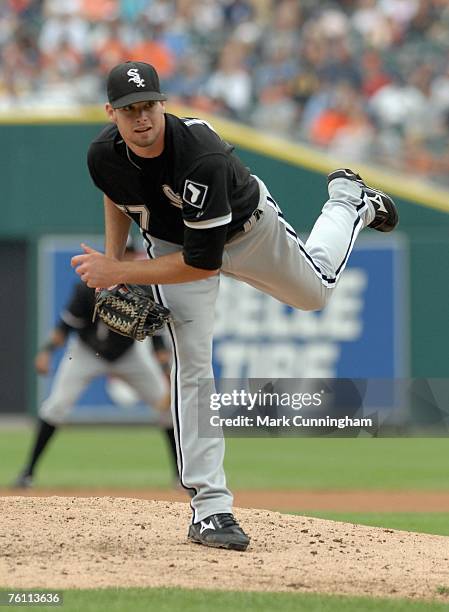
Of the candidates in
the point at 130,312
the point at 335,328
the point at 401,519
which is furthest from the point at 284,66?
the point at 130,312

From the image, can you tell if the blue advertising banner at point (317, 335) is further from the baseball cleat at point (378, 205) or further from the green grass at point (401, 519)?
the baseball cleat at point (378, 205)

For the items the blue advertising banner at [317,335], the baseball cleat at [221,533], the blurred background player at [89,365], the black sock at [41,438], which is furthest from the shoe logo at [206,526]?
the blue advertising banner at [317,335]

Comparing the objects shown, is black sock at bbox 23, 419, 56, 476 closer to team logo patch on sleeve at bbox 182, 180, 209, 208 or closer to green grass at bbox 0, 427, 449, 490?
green grass at bbox 0, 427, 449, 490

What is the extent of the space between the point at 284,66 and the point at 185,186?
1047cm

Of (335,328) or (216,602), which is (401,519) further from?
(335,328)

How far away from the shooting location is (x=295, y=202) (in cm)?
1506

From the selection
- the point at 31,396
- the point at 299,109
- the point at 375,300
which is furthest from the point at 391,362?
the point at 31,396

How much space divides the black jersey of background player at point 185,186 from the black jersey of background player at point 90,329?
13.9ft

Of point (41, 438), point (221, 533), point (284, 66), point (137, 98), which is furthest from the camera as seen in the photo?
point (284, 66)

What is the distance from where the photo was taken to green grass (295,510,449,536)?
6.89 m

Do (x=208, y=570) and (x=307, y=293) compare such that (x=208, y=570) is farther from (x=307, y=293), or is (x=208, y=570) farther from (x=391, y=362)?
(x=391, y=362)

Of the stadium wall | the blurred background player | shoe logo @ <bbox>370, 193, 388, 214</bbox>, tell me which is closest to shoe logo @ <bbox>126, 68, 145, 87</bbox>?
shoe logo @ <bbox>370, 193, 388, 214</bbox>

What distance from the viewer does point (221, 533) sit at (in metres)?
5.16

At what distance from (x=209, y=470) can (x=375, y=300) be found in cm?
973
